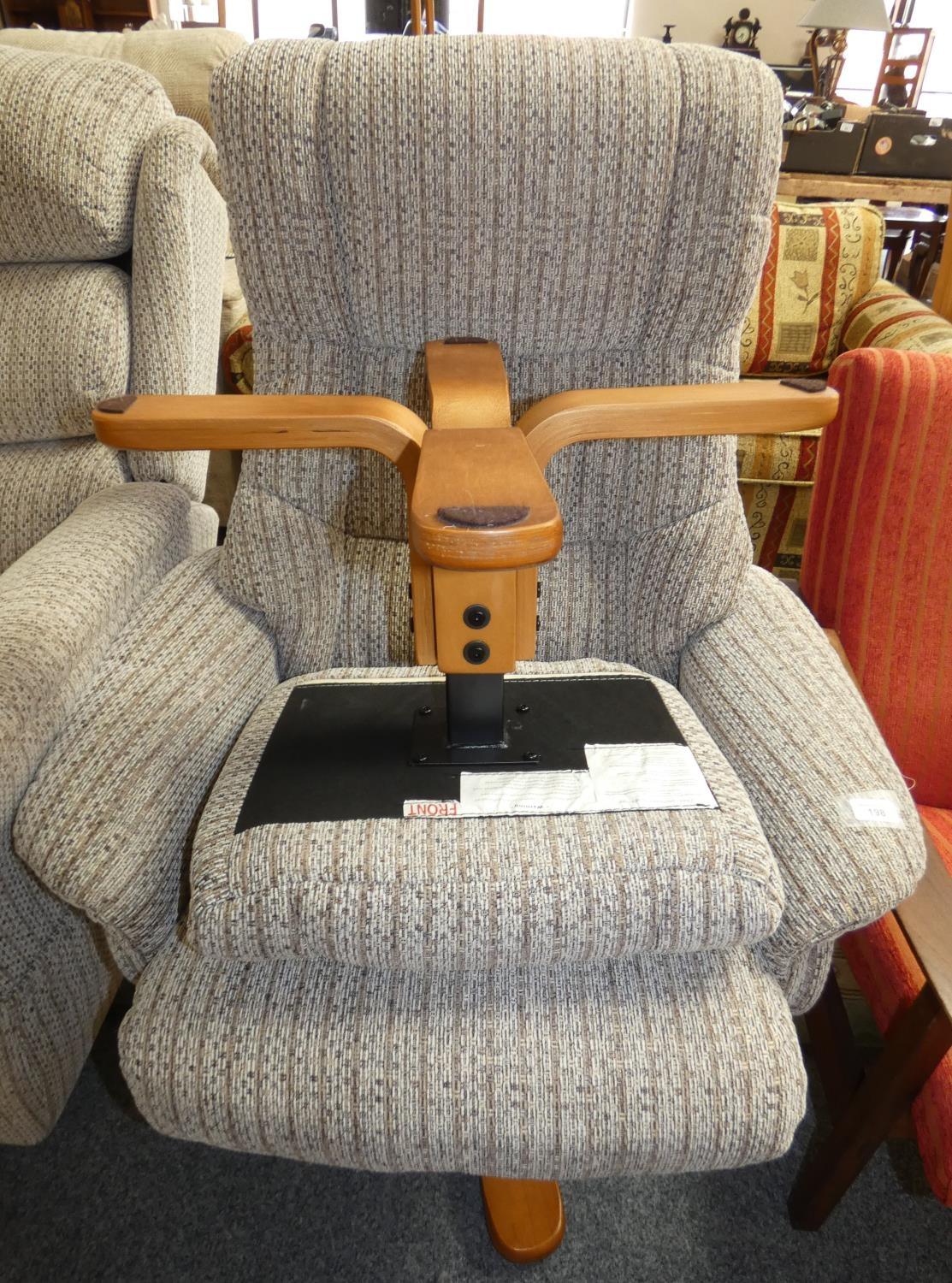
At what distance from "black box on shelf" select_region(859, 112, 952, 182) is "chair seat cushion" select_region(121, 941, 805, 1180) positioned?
298 centimetres

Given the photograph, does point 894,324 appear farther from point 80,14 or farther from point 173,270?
point 80,14

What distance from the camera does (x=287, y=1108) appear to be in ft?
2.15

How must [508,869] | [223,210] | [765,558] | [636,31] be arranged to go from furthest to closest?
[636,31] < [765,558] < [223,210] < [508,869]

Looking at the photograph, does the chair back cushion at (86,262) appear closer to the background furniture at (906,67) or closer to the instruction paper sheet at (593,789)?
the instruction paper sheet at (593,789)

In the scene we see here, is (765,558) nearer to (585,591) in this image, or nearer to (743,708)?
(585,591)

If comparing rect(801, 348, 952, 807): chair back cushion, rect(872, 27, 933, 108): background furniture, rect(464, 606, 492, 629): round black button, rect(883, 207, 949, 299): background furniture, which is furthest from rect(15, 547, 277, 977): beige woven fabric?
rect(872, 27, 933, 108): background furniture

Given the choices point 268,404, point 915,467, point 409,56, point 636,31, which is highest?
point 636,31

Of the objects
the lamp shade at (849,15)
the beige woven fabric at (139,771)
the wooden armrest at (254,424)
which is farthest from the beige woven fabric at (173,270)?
the lamp shade at (849,15)

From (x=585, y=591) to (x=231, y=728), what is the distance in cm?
47

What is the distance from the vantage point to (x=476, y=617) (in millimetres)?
608

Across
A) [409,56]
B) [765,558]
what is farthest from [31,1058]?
[765,558]

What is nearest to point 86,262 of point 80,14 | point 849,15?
point 849,15

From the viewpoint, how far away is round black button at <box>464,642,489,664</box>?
2.05ft

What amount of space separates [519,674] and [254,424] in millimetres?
408
